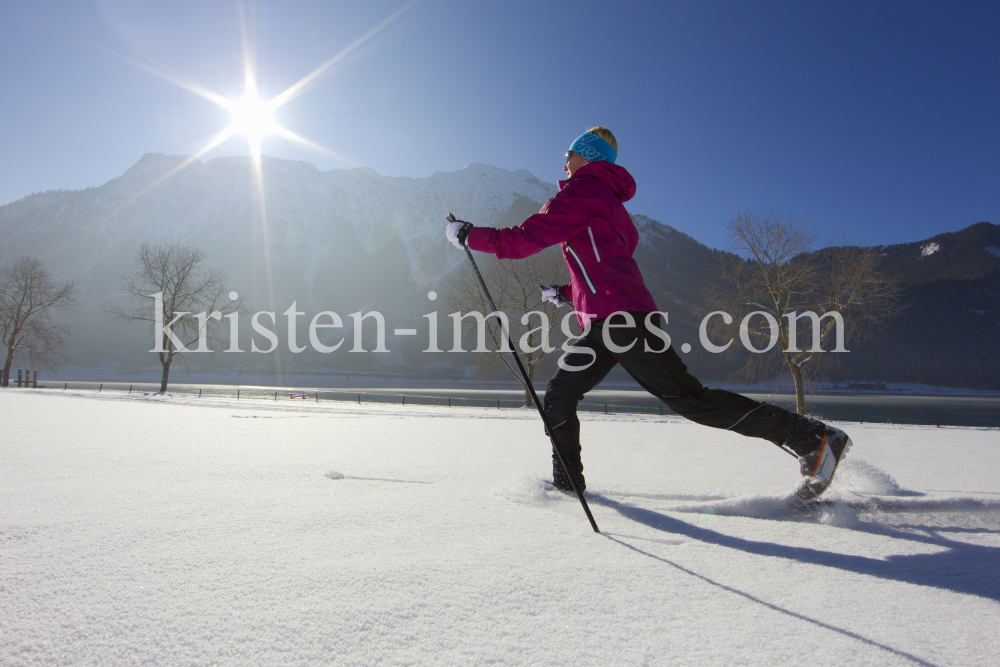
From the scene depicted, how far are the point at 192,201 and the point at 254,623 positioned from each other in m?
211

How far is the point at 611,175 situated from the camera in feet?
7.71

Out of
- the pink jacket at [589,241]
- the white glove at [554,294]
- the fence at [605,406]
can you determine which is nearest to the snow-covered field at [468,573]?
the pink jacket at [589,241]

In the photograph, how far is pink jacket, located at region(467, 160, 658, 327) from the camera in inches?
85.3

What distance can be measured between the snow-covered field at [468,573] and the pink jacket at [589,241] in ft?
3.05

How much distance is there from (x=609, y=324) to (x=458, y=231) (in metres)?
0.91

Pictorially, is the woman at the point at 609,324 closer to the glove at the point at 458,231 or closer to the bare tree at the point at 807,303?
the glove at the point at 458,231

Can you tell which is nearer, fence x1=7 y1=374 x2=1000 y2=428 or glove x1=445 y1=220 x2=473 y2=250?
glove x1=445 y1=220 x2=473 y2=250

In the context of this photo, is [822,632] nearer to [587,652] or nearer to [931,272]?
[587,652]

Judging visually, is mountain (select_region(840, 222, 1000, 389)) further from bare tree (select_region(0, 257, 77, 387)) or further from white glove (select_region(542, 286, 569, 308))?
bare tree (select_region(0, 257, 77, 387))

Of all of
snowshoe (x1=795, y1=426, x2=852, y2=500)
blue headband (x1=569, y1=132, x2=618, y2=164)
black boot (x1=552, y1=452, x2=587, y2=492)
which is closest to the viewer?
snowshoe (x1=795, y1=426, x2=852, y2=500)

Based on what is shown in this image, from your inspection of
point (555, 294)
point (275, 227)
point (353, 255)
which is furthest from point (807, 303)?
point (275, 227)

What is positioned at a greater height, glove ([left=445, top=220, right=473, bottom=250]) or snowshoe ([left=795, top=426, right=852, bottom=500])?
glove ([left=445, top=220, right=473, bottom=250])

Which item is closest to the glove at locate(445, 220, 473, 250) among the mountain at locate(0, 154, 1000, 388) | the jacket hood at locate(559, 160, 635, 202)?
the jacket hood at locate(559, 160, 635, 202)

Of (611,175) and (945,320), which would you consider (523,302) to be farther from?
(945,320)
